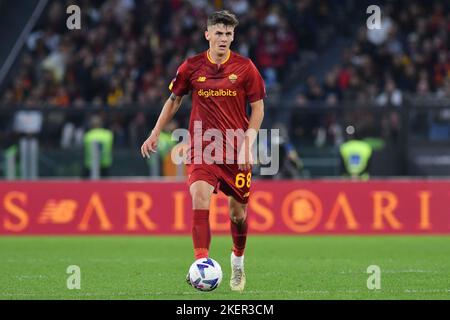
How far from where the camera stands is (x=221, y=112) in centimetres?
966

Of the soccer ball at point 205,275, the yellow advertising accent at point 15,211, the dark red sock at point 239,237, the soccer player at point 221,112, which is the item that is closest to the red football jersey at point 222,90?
the soccer player at point 221,112

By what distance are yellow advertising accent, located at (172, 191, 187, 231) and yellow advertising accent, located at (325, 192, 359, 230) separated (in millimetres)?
2395

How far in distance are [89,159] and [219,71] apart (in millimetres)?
10288

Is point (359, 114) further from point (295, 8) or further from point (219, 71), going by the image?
point (219, 71)

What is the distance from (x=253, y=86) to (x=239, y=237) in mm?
1320

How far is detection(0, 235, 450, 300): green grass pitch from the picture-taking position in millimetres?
9375

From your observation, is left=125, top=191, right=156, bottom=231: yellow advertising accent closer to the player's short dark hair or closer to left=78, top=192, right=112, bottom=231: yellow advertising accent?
left=78, top=192, right=112, bottom=231: yellow advertising accent

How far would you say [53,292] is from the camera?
9453mm

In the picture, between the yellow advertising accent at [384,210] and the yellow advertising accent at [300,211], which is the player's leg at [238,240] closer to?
the yellow advertising accent at [300,211]

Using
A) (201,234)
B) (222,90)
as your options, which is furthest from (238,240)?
(222,90)

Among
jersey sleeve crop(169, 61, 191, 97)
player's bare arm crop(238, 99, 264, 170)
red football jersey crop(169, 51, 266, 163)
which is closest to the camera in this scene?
player's bare arm crop(238, 99, 264, 170)

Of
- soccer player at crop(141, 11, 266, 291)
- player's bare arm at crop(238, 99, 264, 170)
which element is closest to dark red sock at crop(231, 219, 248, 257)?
soccer player at crop(141, 11, 266, 291)
